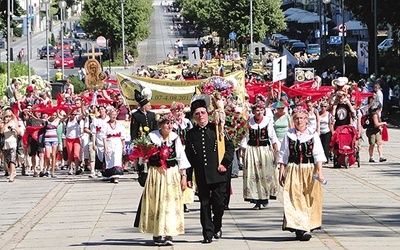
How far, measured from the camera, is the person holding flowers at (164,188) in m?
14.6

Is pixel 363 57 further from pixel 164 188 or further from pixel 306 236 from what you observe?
pixel 164 188

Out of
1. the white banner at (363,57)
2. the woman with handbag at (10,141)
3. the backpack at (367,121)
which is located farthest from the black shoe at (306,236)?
the white banner at (363,57)

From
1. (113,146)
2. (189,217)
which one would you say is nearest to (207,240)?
(189,217)

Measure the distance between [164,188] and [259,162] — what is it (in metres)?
4.11

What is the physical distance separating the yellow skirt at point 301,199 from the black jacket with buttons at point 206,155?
83 centimetres

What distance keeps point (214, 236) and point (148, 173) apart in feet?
4.07

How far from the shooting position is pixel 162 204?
1460cm

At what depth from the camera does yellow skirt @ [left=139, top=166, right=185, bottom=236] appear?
14.6m

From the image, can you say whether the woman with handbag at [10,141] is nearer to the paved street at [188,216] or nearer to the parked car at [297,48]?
the paved street at [188,216]

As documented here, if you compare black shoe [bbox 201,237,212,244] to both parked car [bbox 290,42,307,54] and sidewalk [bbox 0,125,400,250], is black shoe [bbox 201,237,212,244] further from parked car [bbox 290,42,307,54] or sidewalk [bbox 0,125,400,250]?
parked car [bbox 290,42,307,54]

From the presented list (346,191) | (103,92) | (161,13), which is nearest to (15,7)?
(103,92)

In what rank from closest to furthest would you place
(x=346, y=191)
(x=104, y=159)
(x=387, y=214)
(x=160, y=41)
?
(x=387, y=214)
(x=346, y=191)
(x=104, y=159)
(x=160, y=41)

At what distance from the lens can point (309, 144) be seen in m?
14.9

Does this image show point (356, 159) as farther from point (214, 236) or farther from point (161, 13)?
point (161, 13)
